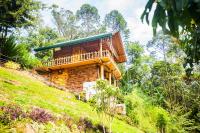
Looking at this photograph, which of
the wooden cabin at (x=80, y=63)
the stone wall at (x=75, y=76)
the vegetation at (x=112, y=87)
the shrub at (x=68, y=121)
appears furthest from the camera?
the stone wall at (x=75, y=76)

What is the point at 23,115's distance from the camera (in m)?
11.3

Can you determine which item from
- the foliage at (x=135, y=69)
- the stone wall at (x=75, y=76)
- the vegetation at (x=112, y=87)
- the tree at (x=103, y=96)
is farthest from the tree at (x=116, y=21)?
the tree at (x=103, y=96)

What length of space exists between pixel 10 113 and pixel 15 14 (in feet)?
59.2

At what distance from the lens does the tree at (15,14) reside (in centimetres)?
2728

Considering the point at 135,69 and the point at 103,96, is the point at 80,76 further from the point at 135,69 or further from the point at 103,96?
the point at 135,69

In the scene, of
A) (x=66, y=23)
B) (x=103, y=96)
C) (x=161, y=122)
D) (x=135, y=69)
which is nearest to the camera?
(x=103, y=96)

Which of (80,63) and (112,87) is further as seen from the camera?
(80,63)

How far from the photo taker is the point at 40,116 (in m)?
12.0

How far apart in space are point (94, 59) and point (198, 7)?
26144 millimetres

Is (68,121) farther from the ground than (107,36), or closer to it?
closer to it

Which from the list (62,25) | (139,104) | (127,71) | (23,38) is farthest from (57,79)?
(62,25)

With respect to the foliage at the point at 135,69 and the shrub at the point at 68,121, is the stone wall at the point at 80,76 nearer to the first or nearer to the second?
the foliage at the point at 135,69

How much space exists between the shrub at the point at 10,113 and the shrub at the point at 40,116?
422 millimetres

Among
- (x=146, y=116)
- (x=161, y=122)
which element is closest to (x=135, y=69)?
(x=146, y=116)
